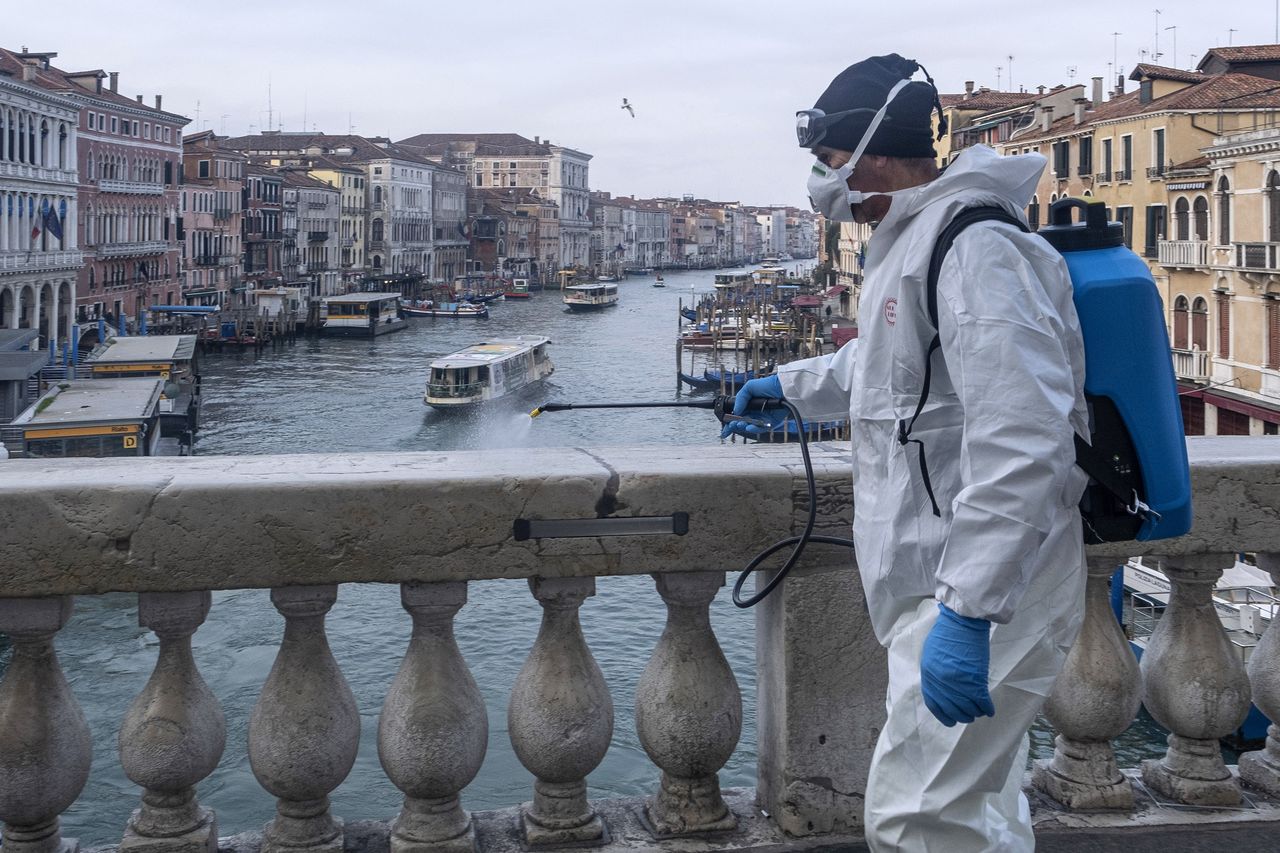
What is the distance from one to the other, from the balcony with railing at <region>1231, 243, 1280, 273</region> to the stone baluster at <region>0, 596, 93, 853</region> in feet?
71.4

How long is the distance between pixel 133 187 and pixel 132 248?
215 cm

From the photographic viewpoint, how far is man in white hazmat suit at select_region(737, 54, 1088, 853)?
147 cm

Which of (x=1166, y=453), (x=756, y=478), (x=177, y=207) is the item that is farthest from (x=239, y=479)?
(x=177, y=207)

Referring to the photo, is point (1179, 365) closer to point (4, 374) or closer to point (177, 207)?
point (4, 374)

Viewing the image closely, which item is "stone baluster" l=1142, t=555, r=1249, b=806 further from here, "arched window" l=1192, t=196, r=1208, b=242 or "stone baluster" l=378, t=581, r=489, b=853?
"arched window" l=1192, t=196, r=1208, b=242

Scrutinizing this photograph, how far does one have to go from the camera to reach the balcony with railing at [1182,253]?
2369cm

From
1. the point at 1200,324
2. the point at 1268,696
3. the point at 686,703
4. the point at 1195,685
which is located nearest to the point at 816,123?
the point at 686,703

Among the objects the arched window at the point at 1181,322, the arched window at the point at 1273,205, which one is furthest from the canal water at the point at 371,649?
the arched window at the point at 1273,205

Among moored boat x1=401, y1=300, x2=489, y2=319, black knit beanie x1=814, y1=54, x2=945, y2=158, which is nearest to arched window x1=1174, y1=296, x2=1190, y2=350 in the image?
black knit beanie x1=814, y1=54, x2=945, y2=158

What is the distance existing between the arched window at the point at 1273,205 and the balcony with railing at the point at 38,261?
2765cm

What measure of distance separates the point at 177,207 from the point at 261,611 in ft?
135

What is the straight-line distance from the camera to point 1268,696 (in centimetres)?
226

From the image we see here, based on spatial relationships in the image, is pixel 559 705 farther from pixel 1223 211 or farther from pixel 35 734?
pixel 1223 211

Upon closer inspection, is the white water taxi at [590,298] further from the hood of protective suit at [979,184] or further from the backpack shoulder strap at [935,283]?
the backpack shoulder strap at [935,283]
